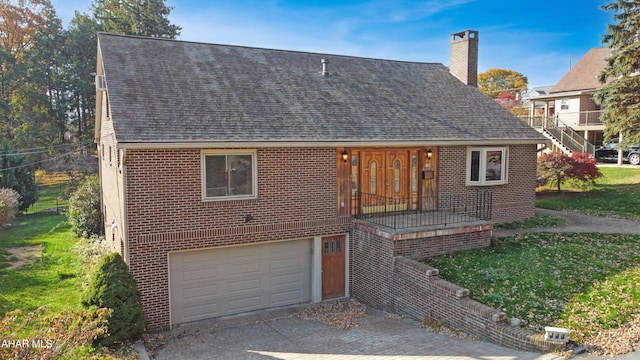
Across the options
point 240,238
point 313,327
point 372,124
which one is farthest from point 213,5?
point 313,327

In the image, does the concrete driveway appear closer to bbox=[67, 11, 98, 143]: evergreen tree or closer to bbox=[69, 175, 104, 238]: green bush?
bbox=[69, 175, 104, 238]: green bush

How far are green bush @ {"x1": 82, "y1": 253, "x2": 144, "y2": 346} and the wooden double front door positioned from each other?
6.30 metres

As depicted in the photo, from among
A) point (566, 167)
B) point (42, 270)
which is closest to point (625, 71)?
point (566, 167)

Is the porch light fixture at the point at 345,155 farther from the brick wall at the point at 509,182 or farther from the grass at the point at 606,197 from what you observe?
the grass at the point at 606,197

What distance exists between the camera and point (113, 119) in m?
10.6

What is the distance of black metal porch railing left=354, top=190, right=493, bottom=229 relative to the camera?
511 inches

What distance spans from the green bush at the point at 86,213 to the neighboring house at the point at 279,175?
6.71 metres

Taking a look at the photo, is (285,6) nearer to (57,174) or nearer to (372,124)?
(372,124)

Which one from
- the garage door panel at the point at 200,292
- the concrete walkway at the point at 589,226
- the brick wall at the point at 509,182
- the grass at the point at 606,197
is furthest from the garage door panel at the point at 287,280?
the grass at the point at 606,197

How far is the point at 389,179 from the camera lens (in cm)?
1407

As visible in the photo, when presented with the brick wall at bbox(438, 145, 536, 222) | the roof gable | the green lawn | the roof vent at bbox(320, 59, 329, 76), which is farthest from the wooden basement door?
the roof gable

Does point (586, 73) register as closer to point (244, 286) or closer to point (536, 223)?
point (536, 223)

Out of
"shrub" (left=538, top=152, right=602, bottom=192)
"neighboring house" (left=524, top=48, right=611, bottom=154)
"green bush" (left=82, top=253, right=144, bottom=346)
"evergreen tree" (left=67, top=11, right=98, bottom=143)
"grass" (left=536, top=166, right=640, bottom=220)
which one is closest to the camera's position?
"green bush" (left=82, top=253, right=144, bottom=346)

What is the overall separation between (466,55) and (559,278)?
10.9m
